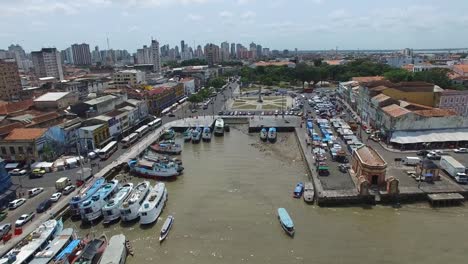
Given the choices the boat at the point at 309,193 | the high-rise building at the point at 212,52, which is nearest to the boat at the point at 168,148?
the boat at the point at 309,193

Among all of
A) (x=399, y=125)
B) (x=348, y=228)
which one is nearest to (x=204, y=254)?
(x=348, y=228)

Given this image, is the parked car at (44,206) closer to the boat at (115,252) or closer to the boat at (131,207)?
the boat at (131,207)

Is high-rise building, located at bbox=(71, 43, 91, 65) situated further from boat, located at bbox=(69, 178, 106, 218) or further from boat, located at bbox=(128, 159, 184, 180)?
boat, located at bbox=(69, 178, 106, 218)

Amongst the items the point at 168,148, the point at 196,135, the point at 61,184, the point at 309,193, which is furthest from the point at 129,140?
the point at 309,193

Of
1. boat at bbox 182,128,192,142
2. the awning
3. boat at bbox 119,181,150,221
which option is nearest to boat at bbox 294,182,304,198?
boat at bbox 119,181,150,221

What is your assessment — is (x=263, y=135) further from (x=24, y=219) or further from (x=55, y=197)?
(x=24, y=219)

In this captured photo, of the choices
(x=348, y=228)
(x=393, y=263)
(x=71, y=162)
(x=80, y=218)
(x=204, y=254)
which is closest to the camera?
(x=393, y=263)

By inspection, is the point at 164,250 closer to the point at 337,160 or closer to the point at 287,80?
the point at 337,160
